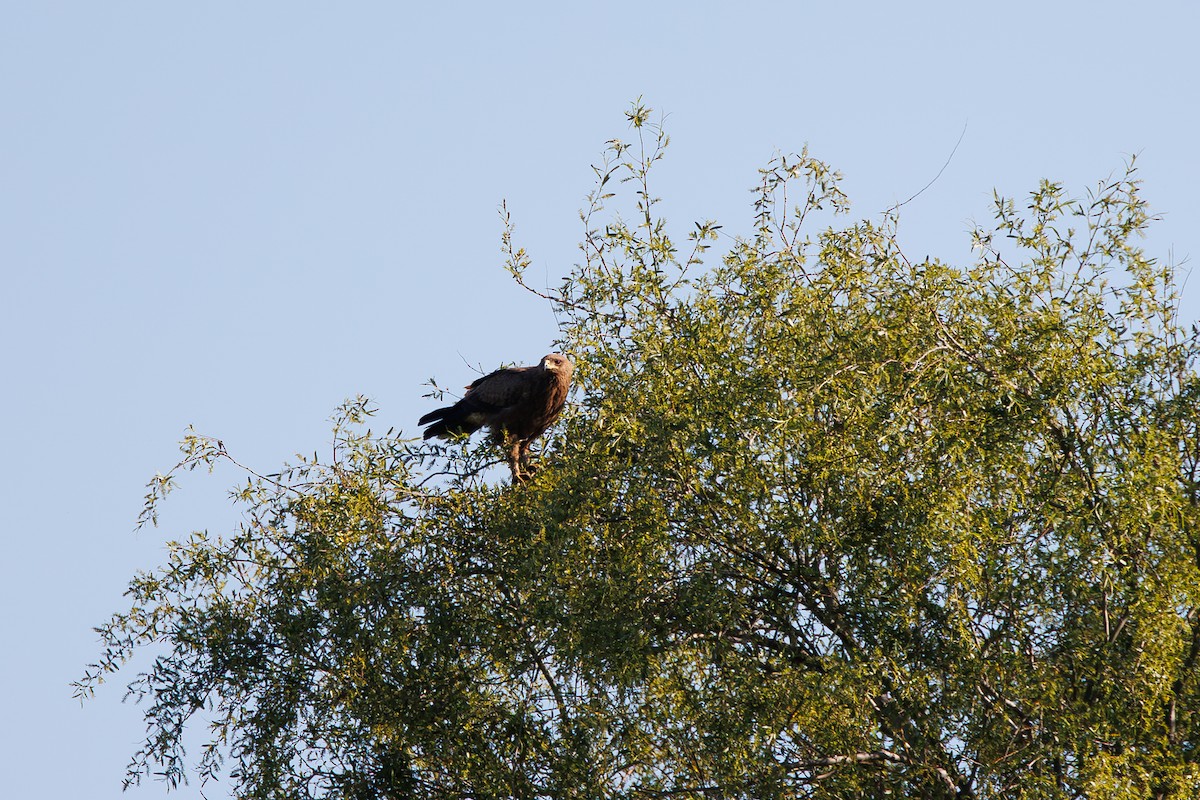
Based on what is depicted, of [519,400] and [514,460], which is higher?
[519,400]

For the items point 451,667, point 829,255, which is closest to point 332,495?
point 451,667

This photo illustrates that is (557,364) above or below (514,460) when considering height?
above

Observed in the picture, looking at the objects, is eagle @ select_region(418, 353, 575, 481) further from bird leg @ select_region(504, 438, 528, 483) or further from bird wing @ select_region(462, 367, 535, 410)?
bird leg @ select_region(504, 438, 528, 483)

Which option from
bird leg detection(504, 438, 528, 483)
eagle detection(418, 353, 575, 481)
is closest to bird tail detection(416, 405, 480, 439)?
eagle detection(418, 353, 575, 481)

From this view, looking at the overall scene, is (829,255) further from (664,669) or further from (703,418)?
(664,669)

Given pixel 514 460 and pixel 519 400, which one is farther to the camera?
pixel 519 400

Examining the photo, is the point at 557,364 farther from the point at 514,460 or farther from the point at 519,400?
the point at 514,460

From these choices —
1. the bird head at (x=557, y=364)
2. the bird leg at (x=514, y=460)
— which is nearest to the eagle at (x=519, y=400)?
the bird head at (x=557, y=364)

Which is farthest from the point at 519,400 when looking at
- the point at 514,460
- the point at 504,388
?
the point at 514,460

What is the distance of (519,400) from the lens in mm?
12273

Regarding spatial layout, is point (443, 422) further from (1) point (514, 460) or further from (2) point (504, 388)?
(1) point (514, 460)

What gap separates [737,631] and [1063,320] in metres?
2.86

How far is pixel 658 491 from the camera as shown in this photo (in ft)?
30.7

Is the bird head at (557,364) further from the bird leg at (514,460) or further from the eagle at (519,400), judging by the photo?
the bird leg at (514,460)
